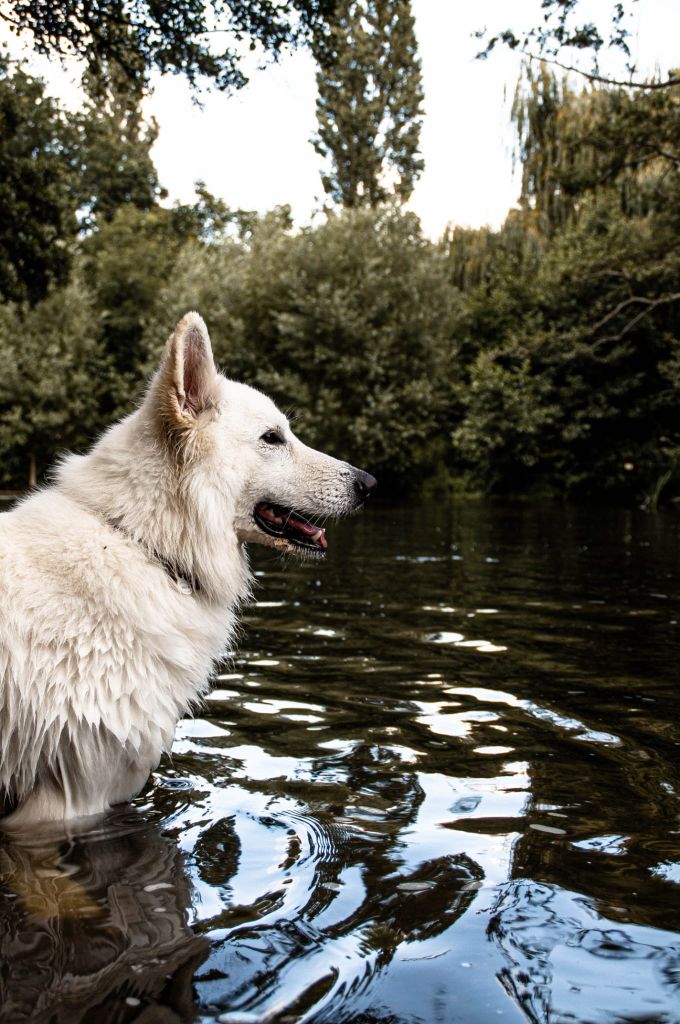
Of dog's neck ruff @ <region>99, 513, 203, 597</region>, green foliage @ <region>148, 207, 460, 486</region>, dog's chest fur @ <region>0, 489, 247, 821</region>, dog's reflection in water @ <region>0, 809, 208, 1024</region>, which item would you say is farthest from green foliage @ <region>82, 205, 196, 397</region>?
dog's reflection in water @ <region>0, 809, 208, 1024</region>

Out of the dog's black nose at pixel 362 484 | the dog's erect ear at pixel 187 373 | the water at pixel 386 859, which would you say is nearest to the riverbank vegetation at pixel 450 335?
the water at pixel 386 859

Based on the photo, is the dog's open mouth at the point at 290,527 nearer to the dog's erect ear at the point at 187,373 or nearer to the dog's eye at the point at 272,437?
the dog's eye at the point at 272,437

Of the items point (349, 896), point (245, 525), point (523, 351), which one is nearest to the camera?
point (349, 896)

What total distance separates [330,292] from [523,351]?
8939mm

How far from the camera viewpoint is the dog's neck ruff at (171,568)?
11.6 feet

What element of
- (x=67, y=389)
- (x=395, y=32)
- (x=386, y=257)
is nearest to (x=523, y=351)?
(x=386, y=257)

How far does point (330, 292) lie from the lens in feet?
114

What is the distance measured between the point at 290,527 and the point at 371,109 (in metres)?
48.4

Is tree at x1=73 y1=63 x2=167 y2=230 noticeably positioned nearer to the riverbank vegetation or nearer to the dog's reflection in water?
the riverbank vegetation

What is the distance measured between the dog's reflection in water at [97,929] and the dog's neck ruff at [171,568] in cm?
99

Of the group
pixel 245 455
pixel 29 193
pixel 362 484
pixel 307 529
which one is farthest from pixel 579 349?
pixel 245 455

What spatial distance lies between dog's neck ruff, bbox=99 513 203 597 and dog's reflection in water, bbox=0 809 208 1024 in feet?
3.26

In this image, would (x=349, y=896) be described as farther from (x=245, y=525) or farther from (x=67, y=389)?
(x=67, y=389)

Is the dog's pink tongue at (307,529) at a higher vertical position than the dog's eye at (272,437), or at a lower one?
lower
